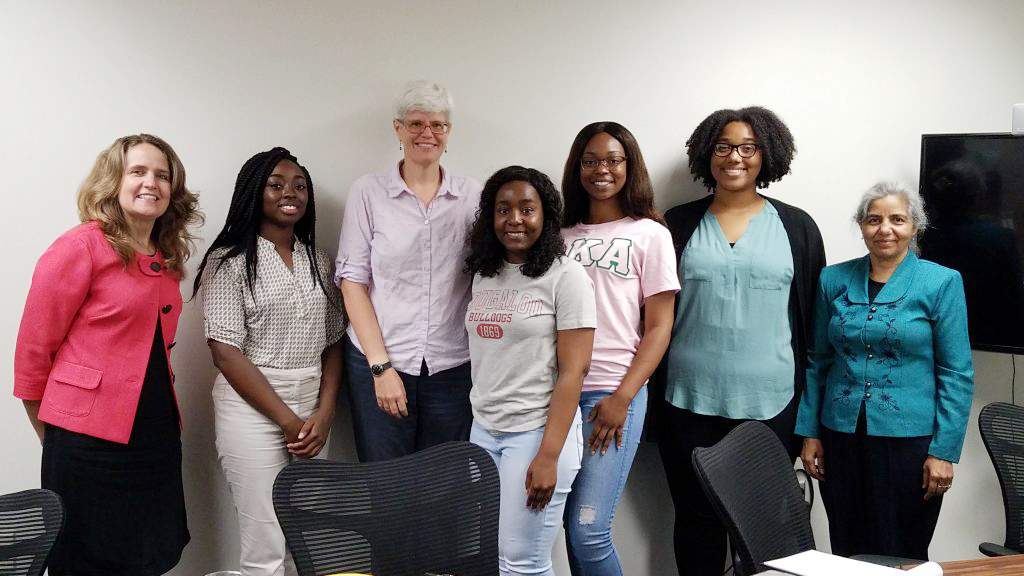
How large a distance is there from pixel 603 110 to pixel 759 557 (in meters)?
1.87

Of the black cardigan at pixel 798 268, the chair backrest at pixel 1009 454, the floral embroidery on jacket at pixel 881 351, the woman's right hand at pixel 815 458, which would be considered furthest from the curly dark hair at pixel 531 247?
the chair backrest at pixel 1009 454

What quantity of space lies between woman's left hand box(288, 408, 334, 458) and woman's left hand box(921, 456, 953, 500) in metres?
1.95

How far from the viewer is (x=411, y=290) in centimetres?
257

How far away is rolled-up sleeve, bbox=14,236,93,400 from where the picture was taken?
2.13m

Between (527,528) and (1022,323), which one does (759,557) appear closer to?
(527,528)

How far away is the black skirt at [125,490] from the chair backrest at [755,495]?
5.16 feet

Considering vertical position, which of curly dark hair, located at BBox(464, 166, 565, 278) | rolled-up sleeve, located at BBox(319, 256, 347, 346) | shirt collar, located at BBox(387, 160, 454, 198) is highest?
shirt collar, located at BBox(387, 160, 454, 198)

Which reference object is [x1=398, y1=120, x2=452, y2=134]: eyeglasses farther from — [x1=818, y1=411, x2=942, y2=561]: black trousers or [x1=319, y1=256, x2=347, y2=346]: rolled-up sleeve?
[x1=818, y1=411, x2=942, y2=561]: black trousers

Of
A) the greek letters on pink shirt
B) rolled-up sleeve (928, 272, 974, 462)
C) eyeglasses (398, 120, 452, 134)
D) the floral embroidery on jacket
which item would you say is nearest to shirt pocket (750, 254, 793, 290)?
the floral embroidery on jacket

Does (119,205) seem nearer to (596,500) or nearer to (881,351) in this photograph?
(596,500)

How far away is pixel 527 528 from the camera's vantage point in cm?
224

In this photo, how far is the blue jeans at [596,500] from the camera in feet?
8.02

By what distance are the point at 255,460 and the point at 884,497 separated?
202 cm

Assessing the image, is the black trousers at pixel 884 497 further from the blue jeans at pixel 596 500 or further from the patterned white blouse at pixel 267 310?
the patterned white blouse at pixel 267 310
